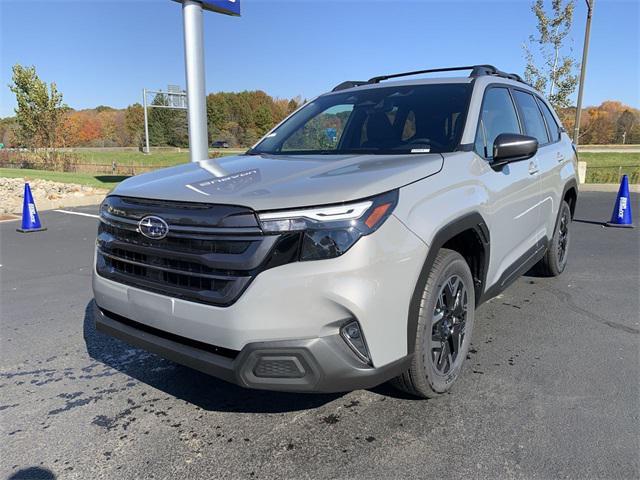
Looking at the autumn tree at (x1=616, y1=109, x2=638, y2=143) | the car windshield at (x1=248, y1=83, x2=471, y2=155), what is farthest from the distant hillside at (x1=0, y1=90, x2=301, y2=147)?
the car windshield at (x1=248, y1=83, x2=471, y2=155)

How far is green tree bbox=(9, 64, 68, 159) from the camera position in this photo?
29.1 m

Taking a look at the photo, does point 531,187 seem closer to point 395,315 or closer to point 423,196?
point 423,196

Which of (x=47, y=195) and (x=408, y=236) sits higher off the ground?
(x=408, y=236)

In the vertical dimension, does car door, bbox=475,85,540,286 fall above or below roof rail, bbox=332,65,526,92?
below

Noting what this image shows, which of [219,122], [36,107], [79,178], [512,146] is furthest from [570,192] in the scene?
[219,122]

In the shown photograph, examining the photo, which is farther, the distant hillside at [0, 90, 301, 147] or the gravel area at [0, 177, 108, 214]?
the distant hillside at [0, 90, 301, 147]

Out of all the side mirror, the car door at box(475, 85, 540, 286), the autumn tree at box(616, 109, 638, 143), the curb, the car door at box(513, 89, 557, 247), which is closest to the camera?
the side mirror

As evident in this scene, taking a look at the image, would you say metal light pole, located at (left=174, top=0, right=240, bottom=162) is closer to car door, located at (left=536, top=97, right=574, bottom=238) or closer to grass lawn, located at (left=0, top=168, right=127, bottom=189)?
grass lawn, located at (left=0, top=168, right=127, bottom=189)

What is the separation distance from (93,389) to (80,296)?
2354 millimetres

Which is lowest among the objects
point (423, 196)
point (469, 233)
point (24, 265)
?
point (24, 265)

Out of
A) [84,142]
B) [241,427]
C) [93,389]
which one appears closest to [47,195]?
[93,389]

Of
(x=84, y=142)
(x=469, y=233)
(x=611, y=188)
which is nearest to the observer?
(x=469, y=233)

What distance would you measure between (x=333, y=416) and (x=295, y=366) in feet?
2.47

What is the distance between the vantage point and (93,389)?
3195 millimetres
